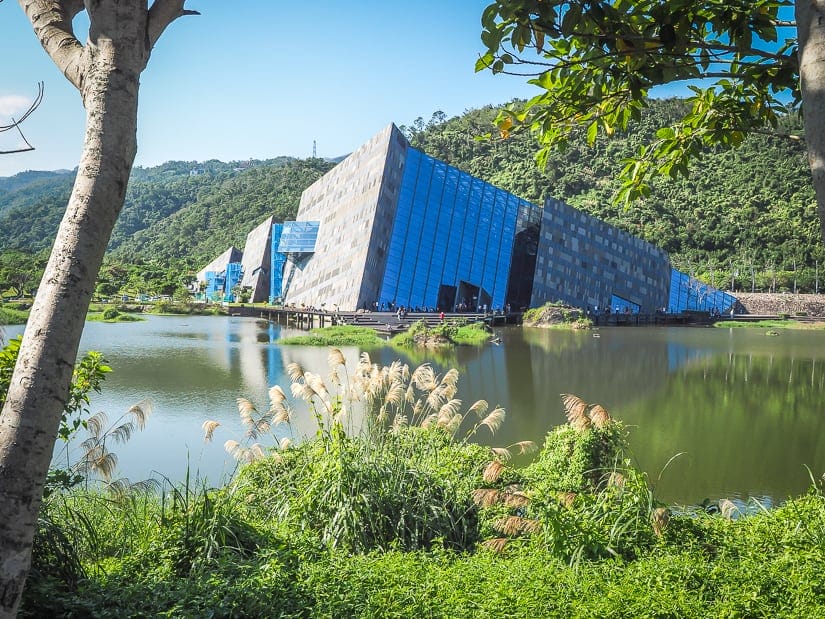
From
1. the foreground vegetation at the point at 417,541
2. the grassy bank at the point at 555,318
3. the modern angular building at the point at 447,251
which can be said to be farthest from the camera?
the modern angular building at the point at 447,251

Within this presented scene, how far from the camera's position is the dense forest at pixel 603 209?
69875 mm

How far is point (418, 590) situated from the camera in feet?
13.6

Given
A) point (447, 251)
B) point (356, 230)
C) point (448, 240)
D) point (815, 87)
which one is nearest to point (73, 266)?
point (815, 87)

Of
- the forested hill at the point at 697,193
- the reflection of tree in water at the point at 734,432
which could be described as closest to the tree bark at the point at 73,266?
the reflection of tree in water at the point at 734,432

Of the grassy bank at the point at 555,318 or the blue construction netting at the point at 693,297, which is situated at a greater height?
the blue construction netting at the point at 693,297

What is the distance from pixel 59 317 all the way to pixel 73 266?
0.17m

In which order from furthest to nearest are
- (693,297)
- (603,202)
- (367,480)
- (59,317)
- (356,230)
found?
(603,202) < (693,297) < (356,230) < (367,480) < (59,317)

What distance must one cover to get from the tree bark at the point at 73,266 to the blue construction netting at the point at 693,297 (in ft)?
179

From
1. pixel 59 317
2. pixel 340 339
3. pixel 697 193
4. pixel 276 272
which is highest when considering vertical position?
pixel 697 193

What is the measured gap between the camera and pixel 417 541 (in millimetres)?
5758

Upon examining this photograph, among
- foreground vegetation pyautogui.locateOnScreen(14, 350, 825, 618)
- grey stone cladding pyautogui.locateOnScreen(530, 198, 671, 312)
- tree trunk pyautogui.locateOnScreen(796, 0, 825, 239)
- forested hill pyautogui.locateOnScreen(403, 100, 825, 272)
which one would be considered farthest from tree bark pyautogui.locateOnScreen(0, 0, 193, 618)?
forested hill pyautogui.locateOnScreen(403, 100, 825, 272)

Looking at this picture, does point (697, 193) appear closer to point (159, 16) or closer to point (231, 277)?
point (231, 277)

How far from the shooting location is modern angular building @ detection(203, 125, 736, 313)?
133ft

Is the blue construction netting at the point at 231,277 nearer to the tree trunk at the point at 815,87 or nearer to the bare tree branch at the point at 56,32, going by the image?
the bare tree branch at the point at 56,32
